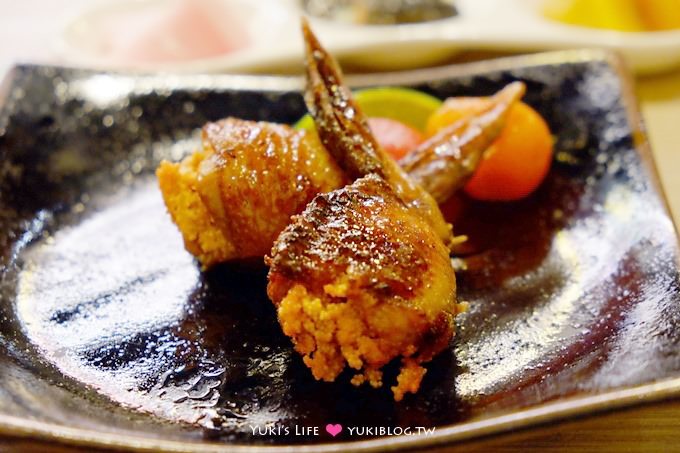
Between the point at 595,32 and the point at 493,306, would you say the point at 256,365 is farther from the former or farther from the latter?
the point at 595,32

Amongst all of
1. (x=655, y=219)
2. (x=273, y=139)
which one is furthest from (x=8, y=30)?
(x=655, y=219)

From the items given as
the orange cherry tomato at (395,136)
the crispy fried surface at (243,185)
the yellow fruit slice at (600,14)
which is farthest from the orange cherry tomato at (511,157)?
the yellow fruit slice at (600,14)

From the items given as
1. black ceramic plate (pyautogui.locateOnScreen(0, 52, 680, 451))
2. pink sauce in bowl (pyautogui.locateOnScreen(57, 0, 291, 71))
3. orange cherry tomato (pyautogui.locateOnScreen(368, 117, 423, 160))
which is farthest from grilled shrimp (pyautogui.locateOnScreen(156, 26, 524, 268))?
pink sauce in bowl (pyautogui.locateOnScreen(57, 0, 291, 71))

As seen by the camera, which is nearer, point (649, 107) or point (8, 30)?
point (649, 107)

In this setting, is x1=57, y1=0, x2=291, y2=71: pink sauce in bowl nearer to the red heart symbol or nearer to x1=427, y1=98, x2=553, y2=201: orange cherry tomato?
x1=427, y1=98, x2=553, y2=201: orange cherry tomato

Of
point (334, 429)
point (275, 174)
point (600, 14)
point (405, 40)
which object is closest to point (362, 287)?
point (334, 429)

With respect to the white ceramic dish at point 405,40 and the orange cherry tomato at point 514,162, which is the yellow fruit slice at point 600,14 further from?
the orange cherry tomato at point 514,162

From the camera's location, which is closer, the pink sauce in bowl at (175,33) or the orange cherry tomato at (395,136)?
the orange cherry tomato at (395,136)
